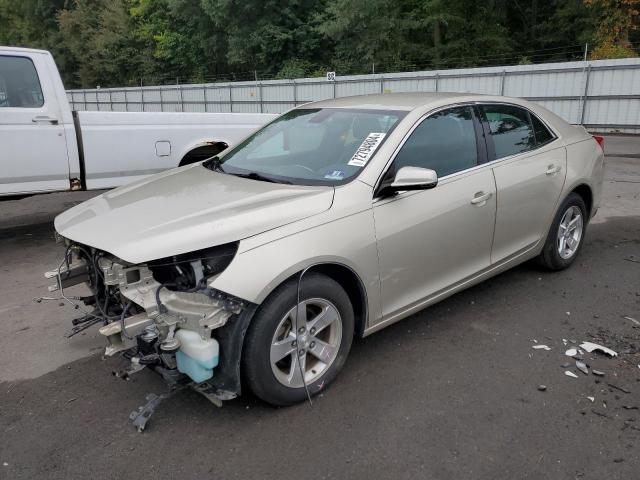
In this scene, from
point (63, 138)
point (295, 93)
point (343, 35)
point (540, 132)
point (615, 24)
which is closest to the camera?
point (540, 132)

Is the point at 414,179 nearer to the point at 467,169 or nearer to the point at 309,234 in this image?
the point at 309,234

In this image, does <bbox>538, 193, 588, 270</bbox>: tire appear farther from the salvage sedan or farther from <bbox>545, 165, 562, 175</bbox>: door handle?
<bbox>545, 165, 562, 175</bbox>: door handle

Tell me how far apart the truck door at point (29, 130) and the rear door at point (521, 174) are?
4.65 metres

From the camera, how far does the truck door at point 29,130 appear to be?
234 inches

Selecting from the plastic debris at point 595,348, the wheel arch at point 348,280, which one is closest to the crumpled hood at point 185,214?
the wheel arch at point 348,280

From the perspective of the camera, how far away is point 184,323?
110 inches

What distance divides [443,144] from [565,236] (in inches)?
76.3

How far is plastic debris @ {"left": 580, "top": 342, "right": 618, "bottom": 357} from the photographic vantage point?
3.69 m

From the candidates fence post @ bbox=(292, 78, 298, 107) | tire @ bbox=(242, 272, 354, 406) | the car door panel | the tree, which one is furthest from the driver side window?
the tree

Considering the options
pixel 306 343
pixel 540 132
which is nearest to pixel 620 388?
pixel 306 343

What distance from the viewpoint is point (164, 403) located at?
10.5ft

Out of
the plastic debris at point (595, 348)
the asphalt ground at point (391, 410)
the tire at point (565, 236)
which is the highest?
the tire at point (565, 236)

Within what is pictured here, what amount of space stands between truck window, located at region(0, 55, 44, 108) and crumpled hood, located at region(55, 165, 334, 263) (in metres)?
3.08

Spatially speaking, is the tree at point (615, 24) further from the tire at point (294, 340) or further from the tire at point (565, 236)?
the tire at point (294, 340)
